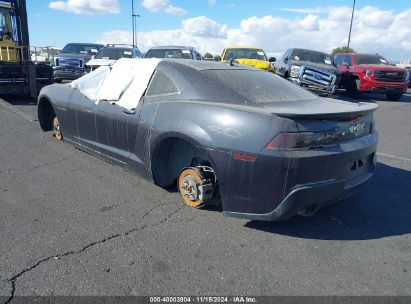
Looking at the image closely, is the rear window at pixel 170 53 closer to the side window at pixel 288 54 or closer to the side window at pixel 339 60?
the side window at pixel 288 54

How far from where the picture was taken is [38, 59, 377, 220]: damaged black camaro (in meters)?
2.80

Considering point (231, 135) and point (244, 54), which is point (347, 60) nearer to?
point (244, 54)

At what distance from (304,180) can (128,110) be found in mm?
2094

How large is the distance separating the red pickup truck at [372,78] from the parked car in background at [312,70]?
3.81ft

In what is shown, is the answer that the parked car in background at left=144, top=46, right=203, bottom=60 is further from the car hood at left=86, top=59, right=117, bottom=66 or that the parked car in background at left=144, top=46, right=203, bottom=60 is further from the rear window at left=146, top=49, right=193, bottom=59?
the car hood at left=86, top=59, right=117, bottom=66

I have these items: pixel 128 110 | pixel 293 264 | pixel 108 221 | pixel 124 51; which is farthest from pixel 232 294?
pixel 124 51

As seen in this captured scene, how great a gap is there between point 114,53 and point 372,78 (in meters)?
9.68

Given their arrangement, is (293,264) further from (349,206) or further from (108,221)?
(108,221)

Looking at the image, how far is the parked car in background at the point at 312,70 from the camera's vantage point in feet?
39.7

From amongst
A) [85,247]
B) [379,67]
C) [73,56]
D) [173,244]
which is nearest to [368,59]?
[379,67]

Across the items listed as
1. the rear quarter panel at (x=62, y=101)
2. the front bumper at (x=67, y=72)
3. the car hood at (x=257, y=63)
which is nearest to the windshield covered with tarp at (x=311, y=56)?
the car hood at (x=257, y=63)

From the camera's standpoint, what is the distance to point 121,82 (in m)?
4.29

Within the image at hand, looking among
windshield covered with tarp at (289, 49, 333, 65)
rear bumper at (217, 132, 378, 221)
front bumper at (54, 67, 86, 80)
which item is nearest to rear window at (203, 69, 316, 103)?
rear bumper at (217, 132, 378, 221)

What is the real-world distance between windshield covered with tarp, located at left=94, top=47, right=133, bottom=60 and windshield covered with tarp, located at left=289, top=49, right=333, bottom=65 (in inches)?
247
